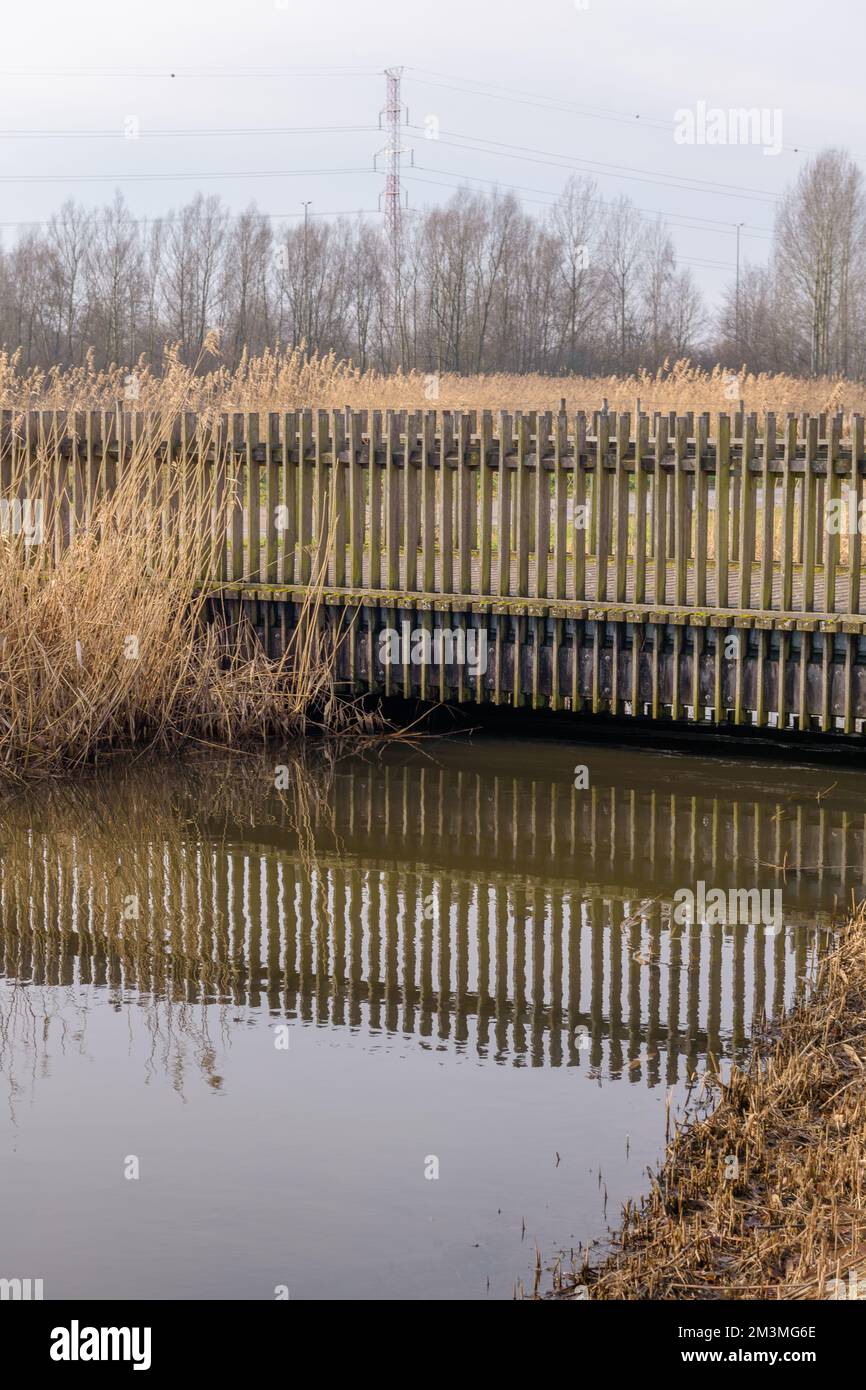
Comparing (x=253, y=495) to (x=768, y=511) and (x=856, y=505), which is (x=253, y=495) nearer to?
(x=768, y=511)

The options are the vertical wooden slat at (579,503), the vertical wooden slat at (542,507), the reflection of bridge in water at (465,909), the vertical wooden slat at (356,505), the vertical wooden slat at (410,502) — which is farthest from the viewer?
the vertical wooden slat at (356,505)

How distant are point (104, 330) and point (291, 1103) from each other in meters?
70.7

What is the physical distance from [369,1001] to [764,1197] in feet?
6.58

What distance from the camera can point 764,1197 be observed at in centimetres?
429

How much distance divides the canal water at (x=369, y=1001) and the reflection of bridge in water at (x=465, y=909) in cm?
2

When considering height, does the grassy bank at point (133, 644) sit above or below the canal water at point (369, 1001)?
above

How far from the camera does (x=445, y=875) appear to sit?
7.69 metres

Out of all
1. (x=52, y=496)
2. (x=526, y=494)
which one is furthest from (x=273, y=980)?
(x=52, y=496)

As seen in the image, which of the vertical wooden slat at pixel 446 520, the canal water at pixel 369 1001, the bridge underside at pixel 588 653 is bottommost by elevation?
the canal water at pixel 369 1001

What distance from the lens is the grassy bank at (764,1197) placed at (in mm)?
3791

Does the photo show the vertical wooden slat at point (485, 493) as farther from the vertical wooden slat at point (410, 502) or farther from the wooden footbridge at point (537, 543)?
the vertical wooden slat at point (410, 502)

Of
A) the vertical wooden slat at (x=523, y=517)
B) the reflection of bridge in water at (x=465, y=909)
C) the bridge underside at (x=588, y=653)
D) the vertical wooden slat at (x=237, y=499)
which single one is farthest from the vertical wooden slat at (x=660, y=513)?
the vertical wooden slat at (x=237, y=499)
